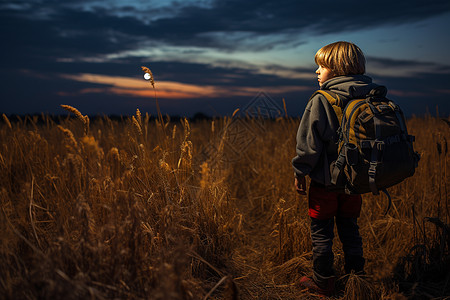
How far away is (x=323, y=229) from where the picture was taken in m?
2.13

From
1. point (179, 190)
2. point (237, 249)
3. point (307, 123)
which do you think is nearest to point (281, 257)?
point (237, 249)

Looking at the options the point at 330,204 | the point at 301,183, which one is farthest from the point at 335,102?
the point at 330,204

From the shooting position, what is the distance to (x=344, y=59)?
6.63ft

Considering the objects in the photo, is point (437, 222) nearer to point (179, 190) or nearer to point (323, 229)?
point (323, 229)

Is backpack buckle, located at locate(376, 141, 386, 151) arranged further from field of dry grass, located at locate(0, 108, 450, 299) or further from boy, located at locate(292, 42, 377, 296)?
field of dry grass, located at locate(0, 108, 450, 299)

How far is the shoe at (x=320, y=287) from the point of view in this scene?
2.13m

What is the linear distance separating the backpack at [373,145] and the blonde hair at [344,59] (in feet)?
0.88

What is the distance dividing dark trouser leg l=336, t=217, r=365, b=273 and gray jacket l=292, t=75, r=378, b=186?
0.44 m

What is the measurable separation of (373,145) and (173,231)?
→ 1.25 meters

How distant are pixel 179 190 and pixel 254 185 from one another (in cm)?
219

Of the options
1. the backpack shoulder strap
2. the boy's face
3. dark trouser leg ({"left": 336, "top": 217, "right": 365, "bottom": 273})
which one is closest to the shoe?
dark trouser leg ({"left": 336, "top": 217, "right": 365, "bottom": 273})

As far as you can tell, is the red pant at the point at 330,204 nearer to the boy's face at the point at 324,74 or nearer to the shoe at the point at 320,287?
the shoe at the point at 320,287

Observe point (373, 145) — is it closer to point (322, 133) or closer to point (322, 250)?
point (322, 133)

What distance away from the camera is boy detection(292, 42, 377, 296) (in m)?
1.96
